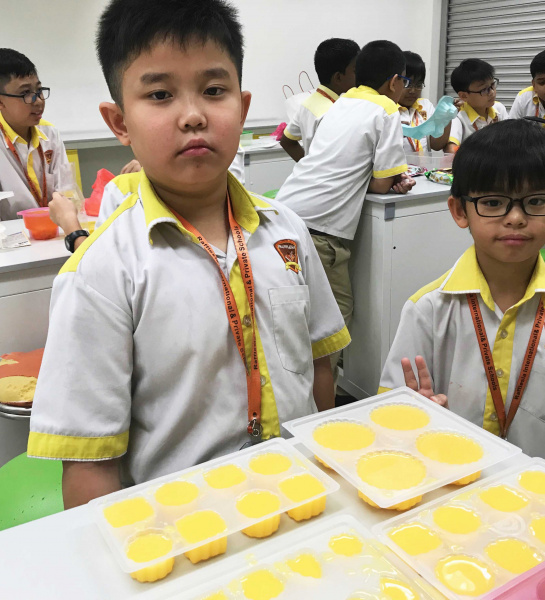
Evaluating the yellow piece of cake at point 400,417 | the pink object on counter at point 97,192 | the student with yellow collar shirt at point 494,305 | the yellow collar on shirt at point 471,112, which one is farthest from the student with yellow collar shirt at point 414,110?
the yellow piece of cake at point 400,417

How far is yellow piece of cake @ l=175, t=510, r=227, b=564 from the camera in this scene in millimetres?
589

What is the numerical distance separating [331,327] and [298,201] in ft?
5.08

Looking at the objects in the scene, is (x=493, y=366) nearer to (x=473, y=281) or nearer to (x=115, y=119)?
(x=473, y=281)

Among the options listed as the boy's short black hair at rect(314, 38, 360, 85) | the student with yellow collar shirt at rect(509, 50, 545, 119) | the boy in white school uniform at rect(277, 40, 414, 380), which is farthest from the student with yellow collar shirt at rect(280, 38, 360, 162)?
the student with yellow collar shirt at rect(509, 50, 545, 119)

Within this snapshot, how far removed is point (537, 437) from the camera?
3.56 ft

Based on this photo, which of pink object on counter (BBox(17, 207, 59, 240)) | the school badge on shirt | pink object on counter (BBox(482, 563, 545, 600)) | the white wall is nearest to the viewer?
pink object on counter (BBox(482, 563, 545, 600))

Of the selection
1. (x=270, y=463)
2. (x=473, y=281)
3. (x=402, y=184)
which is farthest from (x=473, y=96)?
(x=270, y=463)

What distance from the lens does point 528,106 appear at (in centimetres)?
371

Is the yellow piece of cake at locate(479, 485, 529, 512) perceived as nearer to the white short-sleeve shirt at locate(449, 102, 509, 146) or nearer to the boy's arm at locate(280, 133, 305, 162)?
the boy's arm at locate(280, 133, 305, 162)

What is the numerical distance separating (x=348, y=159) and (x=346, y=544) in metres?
2.05

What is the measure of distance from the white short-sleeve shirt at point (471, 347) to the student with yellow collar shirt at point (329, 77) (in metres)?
1.86

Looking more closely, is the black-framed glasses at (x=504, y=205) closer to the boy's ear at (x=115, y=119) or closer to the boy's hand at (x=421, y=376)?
the boy's hand at (x=421, y=376)

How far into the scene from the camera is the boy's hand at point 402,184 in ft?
7.84

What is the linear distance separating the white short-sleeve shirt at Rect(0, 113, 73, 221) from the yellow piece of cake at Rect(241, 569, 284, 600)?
242cm
